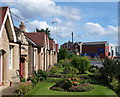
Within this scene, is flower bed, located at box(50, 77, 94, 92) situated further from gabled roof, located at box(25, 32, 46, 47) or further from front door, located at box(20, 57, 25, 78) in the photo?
gabled roof, located at box(25, 32, 46, 47)

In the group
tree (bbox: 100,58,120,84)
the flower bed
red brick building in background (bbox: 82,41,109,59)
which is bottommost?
the flower bed

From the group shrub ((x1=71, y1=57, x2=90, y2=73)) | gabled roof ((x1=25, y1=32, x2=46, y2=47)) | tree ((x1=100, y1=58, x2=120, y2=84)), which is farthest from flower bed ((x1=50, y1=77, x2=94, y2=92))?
gabled roof ((x1=25, y1=32, x2=46, y2=47))

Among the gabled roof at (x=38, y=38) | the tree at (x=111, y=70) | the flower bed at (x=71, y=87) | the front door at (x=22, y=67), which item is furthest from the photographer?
the gabled roof at (x=38, y=38)

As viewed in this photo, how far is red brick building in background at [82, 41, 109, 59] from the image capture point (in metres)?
80.1

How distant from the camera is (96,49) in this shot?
83.2m

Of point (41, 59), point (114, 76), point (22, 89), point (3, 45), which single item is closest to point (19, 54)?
point (3, 45)

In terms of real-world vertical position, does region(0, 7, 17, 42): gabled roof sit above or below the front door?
above

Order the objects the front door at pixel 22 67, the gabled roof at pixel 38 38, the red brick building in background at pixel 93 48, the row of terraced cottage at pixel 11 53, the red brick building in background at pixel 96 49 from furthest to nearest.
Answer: the red brick building in background at pixel 93 48, the red brick building in background at pixel 96 49, the gabled roof at pixel 38 38, the front door at pixel 22 67, the row of terraced cottage at pixel 11 53

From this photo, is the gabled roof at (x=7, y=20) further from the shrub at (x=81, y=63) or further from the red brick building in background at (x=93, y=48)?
the red brick building in background at (x=93, y=48)

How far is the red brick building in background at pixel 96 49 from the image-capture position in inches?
3155

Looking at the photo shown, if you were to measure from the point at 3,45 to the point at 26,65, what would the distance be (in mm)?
5676

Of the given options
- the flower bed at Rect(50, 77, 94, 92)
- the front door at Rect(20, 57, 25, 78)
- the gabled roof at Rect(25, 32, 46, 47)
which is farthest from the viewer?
the gabled roof at Rect(25, 32, 46, 47)

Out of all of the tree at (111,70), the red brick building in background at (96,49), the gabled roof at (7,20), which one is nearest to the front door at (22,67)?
the gabled roof at (7,20)

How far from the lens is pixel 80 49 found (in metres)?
87.6
